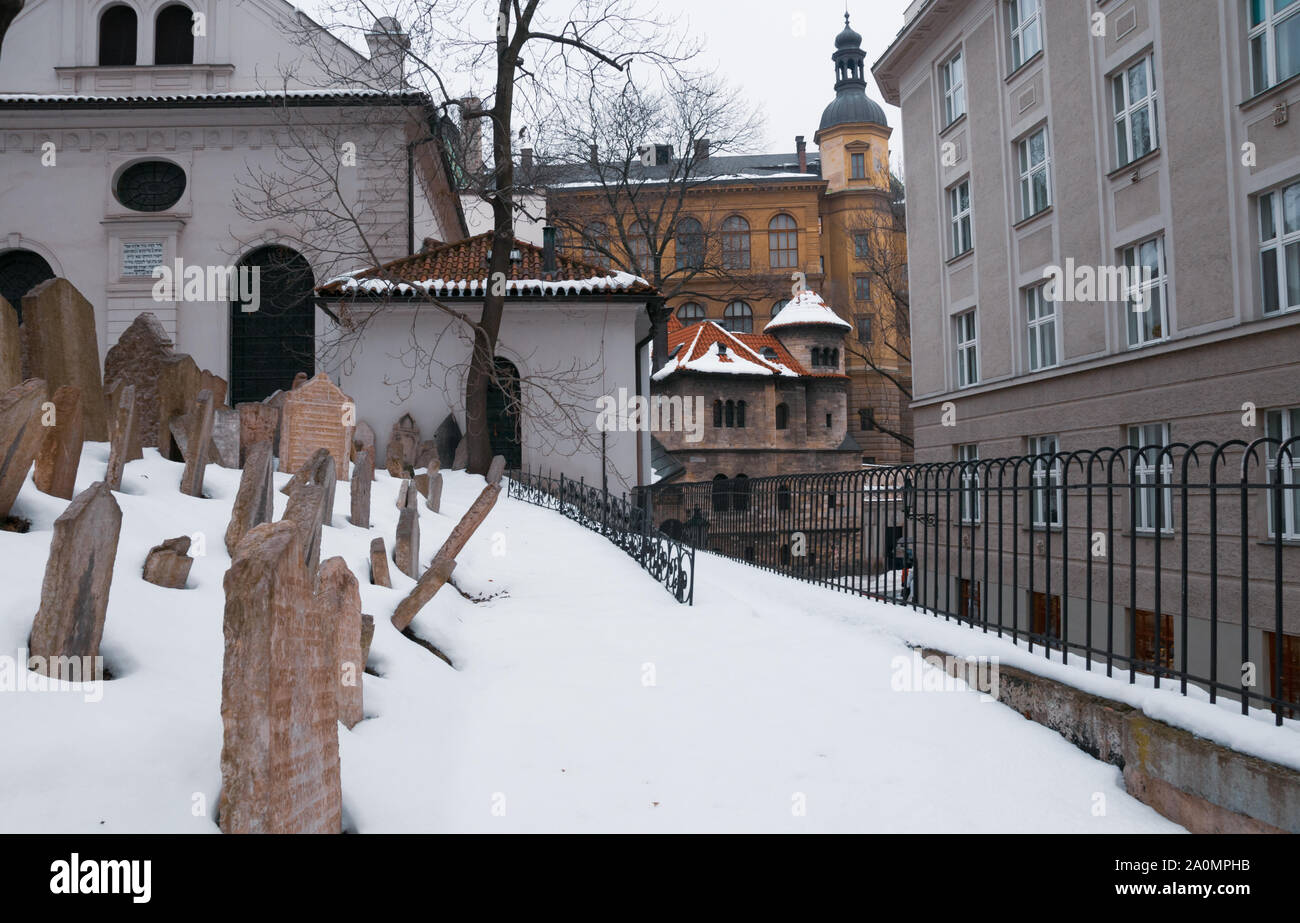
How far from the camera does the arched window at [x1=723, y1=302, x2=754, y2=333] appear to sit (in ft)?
198

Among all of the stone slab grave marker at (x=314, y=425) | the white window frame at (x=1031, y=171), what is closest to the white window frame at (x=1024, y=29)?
the white window frame at (x=1031, y=171)

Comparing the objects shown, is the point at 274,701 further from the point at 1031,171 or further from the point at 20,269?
the point at 20,269

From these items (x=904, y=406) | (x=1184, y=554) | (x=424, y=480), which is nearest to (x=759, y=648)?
(x=1184, y=554)

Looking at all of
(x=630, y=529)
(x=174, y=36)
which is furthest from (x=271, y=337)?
(x=630, y=529)

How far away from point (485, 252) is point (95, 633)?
20.4 metres

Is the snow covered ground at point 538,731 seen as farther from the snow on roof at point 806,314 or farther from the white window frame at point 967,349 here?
the snow on roof at point 806,314

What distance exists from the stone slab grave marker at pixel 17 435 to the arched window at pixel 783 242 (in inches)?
2288

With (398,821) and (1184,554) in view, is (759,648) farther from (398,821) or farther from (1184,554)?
(398,821)

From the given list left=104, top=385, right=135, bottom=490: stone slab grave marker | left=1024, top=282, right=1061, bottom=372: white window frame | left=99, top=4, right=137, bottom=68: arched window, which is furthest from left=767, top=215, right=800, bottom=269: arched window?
left=104, top=385, right=135, bottom=490: stone slab grave marker

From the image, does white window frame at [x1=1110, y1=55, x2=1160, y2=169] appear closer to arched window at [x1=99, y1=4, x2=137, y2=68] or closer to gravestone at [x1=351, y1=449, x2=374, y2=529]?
gravestone at [x1=351, y1=449, x2=374, y2=529]

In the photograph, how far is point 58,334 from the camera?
207 inches

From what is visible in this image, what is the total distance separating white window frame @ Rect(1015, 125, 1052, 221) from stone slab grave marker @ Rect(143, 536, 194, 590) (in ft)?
56.5

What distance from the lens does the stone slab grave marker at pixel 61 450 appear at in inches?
165

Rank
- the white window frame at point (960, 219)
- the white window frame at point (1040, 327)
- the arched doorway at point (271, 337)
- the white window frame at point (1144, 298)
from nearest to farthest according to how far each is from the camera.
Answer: the white window frame at point (1144, 298) < the white window frame at point (1040, 327) < the white window frame at point (960, 219) < the arched doorway at point (271, 337)
